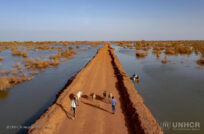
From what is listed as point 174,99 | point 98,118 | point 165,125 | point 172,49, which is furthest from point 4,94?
point 172,49

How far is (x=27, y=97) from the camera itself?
41.7ft

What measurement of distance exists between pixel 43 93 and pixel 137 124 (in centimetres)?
1042

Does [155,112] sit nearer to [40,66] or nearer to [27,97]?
[27,97]

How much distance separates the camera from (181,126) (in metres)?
8.38

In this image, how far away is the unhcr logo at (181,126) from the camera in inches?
323

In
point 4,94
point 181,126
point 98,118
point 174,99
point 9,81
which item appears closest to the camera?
point 98,118

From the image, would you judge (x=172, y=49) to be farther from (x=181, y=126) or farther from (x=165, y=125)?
(x=165, y=125)

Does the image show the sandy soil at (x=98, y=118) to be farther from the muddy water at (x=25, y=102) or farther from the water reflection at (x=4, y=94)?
the water reflection at (x=4, y=94)

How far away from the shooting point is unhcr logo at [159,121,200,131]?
8195mm

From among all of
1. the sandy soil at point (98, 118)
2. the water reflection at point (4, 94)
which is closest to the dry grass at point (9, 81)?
the water reflection at point (4, 94)

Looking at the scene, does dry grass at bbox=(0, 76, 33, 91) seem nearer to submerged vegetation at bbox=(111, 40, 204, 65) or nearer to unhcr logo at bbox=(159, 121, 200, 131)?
unhcr logo at bbox=(159, 121, 200, 131)

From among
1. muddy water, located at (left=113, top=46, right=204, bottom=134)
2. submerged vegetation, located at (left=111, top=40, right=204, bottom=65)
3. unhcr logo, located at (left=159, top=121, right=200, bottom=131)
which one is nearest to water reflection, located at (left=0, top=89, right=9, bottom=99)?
muddy water, located at (left=113, top=46, right=204, bottom=134)

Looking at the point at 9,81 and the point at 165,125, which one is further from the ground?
the point at 9,81

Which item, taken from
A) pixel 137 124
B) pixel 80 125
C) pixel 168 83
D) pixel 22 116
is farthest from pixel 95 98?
pixel 168 83
